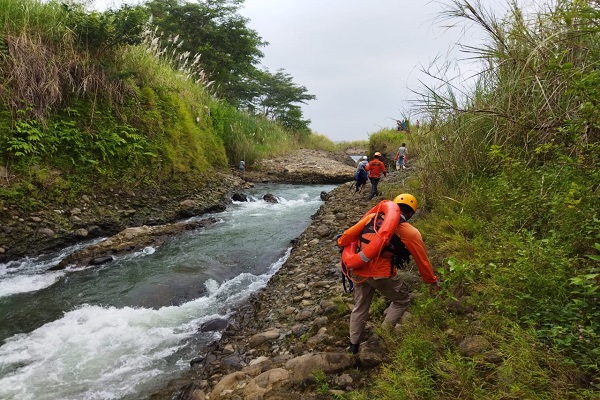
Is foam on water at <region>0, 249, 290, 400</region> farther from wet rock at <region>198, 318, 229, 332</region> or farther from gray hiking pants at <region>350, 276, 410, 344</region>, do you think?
gray hiking pants at <region>350, 276, 410, 344</region>

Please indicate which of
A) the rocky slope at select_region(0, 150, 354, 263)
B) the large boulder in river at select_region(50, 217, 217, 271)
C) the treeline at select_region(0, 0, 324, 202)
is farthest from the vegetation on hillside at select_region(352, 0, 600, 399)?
the treeline at select_region(0, 0, 324, 202)

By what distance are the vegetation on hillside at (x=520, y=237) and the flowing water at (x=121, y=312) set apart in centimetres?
255

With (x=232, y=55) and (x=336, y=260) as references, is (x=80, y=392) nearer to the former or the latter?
(x=336, y=260)

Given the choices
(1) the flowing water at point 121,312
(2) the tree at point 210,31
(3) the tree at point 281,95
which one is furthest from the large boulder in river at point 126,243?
(3) the tree at point 281,95

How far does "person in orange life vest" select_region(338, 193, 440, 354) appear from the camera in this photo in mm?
3088

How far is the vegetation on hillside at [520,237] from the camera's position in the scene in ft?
6.91

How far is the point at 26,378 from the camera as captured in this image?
355 centimetres

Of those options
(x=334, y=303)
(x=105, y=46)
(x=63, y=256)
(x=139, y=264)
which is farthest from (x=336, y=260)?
(x=105, y=46)

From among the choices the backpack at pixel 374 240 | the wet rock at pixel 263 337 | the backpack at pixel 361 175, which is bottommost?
the wet rock at pixel 263 337

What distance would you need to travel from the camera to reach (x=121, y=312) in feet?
16.0

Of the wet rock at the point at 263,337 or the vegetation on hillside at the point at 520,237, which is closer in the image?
the vegetation on hillside at the point at 520,237

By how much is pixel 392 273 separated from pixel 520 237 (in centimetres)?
118

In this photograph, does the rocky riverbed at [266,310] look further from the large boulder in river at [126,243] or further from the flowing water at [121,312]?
the flowing water at [121,312]

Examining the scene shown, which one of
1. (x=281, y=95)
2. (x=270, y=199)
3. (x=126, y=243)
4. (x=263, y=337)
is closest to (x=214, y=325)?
(x=263, y=337)
